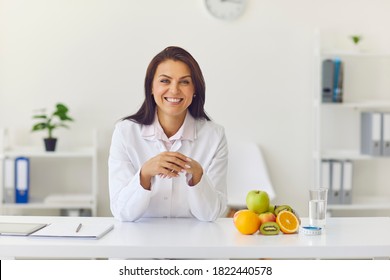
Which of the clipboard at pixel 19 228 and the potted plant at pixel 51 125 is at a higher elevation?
the potted plant at pixel 51 125

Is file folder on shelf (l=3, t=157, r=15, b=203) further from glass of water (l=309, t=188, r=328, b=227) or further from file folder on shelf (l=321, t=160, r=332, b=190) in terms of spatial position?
glass of water (l=309, t=188, r=328, b=227)

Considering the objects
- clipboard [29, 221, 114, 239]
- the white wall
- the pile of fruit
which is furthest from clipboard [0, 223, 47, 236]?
the white wall

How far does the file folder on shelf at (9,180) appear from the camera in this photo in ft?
14.4

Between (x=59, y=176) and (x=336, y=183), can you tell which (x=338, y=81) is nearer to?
(x=336, y=183)

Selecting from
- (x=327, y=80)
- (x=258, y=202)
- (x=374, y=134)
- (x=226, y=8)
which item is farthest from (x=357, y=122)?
(x=258, y=202)

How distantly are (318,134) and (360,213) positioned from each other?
0.72 meters

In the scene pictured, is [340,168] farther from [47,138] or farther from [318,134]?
[47,138]

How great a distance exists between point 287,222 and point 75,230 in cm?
67

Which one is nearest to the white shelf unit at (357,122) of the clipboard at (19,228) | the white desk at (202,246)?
the white desk at (202,246)

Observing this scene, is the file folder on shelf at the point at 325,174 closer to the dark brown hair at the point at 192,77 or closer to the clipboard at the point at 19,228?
the dark brown hair at the point at 192,77

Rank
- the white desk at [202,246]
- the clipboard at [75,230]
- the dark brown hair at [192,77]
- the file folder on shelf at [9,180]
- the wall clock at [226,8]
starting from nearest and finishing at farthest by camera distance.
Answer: the white desk at [202,246] → the clipboard at [75,230] → the dark brown hair at [192,77] → the file folder on shelf at [9,180] → the wall clock at [226,8]

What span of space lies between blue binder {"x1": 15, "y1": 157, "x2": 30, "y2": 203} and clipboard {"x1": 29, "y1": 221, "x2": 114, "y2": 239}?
7.38ft

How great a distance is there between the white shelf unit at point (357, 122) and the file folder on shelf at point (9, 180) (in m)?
2.07
